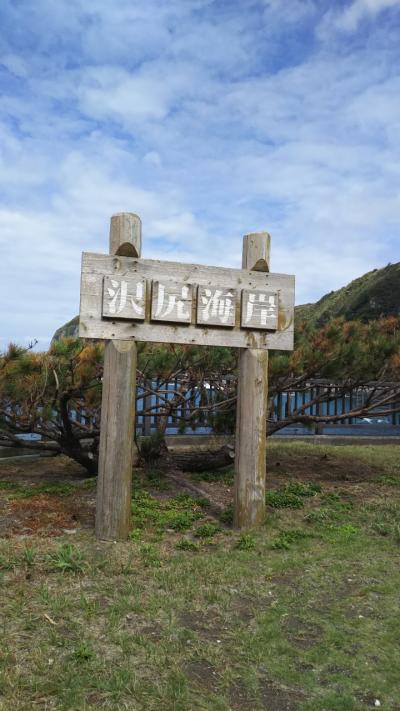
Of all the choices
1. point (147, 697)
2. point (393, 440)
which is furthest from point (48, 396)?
point (393, 440)

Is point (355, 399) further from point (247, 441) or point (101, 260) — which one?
point (101, 260)

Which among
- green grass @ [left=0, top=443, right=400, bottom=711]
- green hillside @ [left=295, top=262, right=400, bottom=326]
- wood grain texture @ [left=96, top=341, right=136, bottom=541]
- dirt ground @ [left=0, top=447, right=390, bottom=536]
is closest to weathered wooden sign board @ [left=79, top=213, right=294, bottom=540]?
wood grain texture @ [left=96, top=341, right=136, bottom=541]

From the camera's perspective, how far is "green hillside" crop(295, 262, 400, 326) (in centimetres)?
2420

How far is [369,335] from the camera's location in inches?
285

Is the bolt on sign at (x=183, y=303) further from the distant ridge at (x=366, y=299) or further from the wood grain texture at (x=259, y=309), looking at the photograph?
the distant ridge at (x=366, y=299)

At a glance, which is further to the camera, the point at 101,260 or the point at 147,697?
the point at 101,260

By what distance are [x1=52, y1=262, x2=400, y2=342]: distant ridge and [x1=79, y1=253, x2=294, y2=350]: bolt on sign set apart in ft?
52.3

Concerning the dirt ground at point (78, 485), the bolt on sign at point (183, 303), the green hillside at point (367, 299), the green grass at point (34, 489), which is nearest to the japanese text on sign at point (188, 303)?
the bolt on sign at point (183, 303)

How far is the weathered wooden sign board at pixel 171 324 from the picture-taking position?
4.68m

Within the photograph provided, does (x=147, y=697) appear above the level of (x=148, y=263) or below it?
below

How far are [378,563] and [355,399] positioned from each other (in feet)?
30.5

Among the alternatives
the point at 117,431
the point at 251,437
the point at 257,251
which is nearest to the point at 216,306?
the point at 257,251

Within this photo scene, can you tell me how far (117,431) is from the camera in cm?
470

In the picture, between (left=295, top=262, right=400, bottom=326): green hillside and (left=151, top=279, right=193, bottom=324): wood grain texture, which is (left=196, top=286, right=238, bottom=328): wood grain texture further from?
(left=295, top=262, right=400, bottom=326): green hillside
